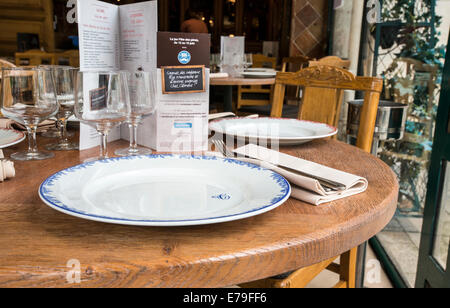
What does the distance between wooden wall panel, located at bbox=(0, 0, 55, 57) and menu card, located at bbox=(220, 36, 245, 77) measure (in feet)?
19.2

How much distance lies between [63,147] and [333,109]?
108 cm

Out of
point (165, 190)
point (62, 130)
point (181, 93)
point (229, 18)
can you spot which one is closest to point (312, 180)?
point (165, 190)

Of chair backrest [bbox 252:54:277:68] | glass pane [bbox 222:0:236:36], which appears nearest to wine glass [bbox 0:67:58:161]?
chair backrest [bbox 252:54:277:68]

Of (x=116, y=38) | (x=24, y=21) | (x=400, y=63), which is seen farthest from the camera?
(x=24, y=21)

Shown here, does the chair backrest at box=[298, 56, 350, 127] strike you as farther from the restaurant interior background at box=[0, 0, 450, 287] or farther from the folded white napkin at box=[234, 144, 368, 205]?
the folded white napkin at box=[234, 144, 368, 205]

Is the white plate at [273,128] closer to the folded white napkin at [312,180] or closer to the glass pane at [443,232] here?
the folded white napkin at [312,180]

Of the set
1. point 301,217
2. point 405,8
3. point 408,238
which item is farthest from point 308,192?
point 405,8

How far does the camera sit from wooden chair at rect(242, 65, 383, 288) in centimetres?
109

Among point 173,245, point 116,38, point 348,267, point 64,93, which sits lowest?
point 348,267

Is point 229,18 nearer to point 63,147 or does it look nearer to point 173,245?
point 63,147

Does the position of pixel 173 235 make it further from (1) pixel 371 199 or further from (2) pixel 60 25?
(2) pixel 60 25

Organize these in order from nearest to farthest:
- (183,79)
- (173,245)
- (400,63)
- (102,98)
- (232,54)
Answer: (173,245), (102,98), (183,79), (400,63), (232,54)

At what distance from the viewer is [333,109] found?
1635mm

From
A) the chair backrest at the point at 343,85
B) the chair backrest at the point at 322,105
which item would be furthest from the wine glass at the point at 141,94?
the chair backrest at the point at 322,105
